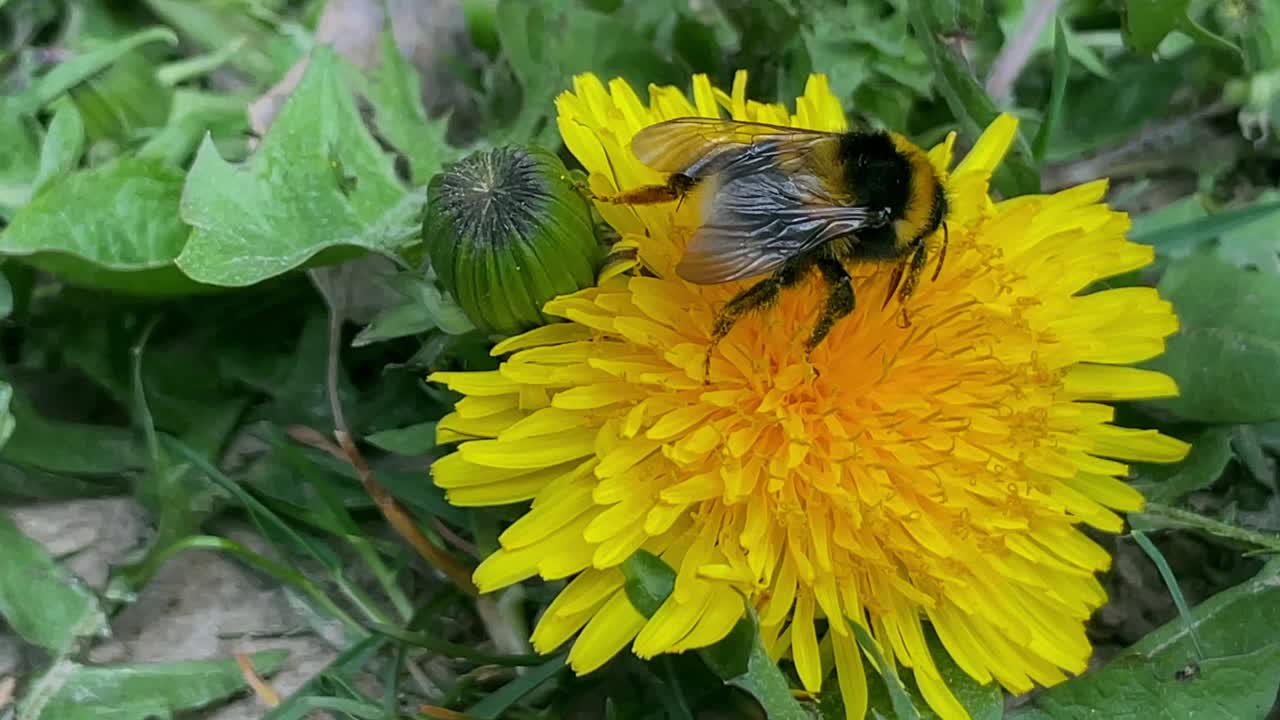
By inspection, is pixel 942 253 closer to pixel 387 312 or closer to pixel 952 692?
pixel 952 692

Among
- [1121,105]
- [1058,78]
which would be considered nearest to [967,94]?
[1058,78]

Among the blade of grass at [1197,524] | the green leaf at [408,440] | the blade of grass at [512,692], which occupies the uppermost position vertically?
the green leaf at [408,440]

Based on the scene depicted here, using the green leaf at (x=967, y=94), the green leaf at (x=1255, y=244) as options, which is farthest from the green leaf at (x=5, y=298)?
the green leaf at (x=1255, y=244)

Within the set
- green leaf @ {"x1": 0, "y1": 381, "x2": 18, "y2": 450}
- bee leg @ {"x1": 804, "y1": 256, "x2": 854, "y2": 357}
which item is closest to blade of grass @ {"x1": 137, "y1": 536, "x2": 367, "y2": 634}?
green leaf @ {"x1": 0, "y1": 381, "x2": 18, "y2": 450}

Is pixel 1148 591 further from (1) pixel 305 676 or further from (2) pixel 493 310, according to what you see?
(1) pixel 305 676

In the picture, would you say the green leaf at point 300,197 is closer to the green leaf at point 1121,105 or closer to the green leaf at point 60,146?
the green leaf at point 60,146

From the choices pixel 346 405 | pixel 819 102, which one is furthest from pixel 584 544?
pixel 819 102

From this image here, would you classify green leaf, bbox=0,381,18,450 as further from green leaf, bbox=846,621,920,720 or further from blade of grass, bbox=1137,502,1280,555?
blade of grass, bbox=1137,502,1280,555

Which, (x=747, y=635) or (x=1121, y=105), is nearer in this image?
(x=747, y=635)
